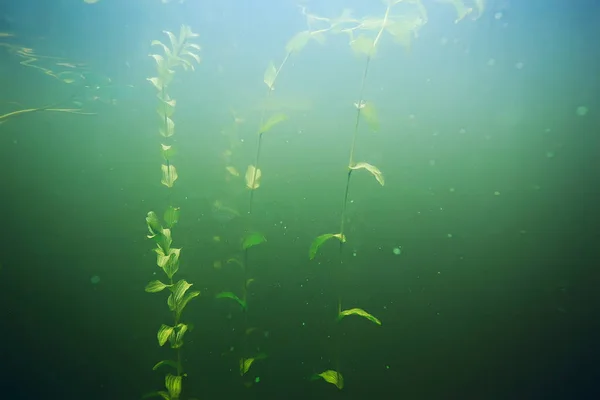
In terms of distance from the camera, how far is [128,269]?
1.72 metres

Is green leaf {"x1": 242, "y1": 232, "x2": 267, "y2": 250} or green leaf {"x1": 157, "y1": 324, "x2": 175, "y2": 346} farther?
green leaf {"x1": 242, "y1": 232, "x2": 267, "y2": 250}

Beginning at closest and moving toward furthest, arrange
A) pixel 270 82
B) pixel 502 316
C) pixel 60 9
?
1. pixel 270 82
2. pixel 60 9
3. pixel 502 316

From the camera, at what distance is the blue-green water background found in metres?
1.70

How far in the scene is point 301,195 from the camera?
1731mm

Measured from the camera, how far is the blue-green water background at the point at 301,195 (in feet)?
5.57

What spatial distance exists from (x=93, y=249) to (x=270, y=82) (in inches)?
43.7

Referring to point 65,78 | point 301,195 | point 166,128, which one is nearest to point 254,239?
point 301,195

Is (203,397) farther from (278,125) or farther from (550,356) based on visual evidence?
(550,356)

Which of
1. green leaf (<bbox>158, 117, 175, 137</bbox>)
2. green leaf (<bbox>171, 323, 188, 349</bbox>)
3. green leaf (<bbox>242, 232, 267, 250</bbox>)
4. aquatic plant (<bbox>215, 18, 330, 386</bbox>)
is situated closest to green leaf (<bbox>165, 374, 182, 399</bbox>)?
green leaf (<bbox>171, 323, 188, 349</bbox>)

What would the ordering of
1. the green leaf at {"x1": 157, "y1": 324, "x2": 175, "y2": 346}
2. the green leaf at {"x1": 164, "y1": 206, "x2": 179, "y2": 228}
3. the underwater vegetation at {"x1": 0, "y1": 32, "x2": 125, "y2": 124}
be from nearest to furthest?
the green leaf at {"x1": 157, "y1": 324, "x2": 175, "y2": 346}
the green leaf at {"x1": 164, "y1": 206, "x2": 179, "y2": 228}
the underwater vegetation at {"x1": 0, "y1": 32, "x2": 125, "y2": 124}

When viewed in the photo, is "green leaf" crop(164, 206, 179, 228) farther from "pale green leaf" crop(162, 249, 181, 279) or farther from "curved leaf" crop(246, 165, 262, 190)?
"curved leaf" crop(246, 165, 262, 190)

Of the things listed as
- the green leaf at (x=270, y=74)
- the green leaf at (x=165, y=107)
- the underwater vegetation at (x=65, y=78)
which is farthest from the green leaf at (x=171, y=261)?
the underwater vegetation at (x=65, y=78)

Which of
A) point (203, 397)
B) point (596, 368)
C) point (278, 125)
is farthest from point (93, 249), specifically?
point (596, 368)

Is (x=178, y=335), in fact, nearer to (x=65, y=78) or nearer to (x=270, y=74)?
(x=270, y=74)
